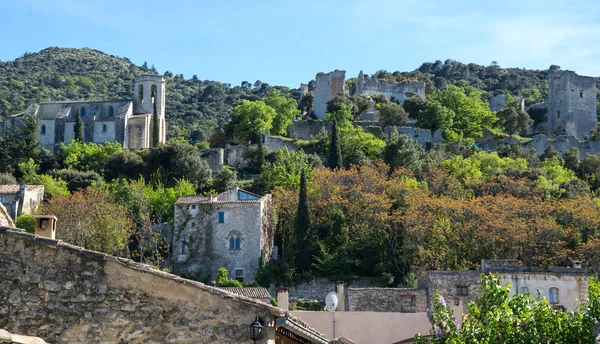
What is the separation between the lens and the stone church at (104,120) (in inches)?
3720

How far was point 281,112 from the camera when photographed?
94875 mm

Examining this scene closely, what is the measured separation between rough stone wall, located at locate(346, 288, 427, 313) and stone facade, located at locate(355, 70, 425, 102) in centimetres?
6338

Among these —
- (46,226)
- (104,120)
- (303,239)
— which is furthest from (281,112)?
(46,226)

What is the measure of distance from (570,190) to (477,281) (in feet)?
83.7

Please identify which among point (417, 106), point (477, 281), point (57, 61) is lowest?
point (477, 281)

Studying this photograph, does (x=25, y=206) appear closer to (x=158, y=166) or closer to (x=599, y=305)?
(x=158, y=166)

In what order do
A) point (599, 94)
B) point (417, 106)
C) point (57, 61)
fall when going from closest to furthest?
point (417, 106), point (599, 94), point (57, 61)

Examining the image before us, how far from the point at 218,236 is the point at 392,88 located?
51974 mm

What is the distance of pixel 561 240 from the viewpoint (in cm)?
5484

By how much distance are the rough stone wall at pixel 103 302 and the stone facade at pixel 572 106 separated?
98123mm

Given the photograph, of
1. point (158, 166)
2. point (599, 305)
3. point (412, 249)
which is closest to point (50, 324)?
point (599, 305)

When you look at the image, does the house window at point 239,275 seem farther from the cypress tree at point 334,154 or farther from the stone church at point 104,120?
the stone church at point 104,120

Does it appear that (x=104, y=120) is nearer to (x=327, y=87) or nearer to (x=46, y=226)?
(x=327, y=87)

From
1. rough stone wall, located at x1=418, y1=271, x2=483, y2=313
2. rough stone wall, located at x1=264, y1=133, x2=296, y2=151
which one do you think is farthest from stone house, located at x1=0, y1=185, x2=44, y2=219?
rough stone wall, located at x1=418, y1=271, x2=483, y2=313
